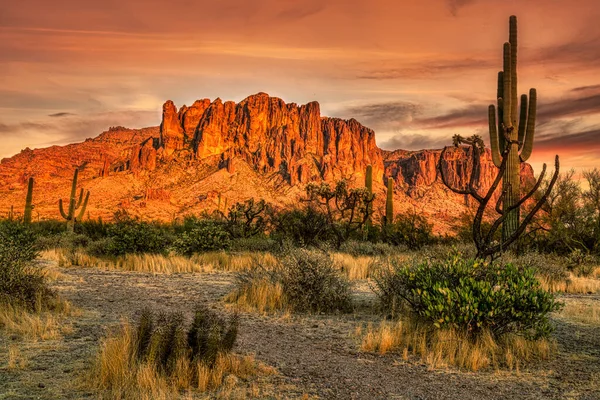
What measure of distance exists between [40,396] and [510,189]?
12.5 meters

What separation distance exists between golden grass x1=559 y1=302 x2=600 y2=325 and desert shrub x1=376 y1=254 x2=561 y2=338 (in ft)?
6.89

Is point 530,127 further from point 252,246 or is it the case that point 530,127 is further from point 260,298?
point 252,246

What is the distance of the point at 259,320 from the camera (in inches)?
349

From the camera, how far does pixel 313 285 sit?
9.93 metres

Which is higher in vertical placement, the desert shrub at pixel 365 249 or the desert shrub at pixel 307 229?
the desert shrub at pixel 307 229

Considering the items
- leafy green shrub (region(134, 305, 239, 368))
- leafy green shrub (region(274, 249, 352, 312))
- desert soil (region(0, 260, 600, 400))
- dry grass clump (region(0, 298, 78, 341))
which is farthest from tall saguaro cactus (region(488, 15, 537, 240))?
dry grass clump (region(0, 298, 78, 341))

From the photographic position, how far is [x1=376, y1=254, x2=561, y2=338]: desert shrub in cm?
681

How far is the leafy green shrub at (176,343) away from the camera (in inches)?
215

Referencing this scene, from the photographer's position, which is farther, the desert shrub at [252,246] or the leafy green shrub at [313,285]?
the desert shrub at [252,246]

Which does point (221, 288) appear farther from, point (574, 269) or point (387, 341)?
point (574, 269)

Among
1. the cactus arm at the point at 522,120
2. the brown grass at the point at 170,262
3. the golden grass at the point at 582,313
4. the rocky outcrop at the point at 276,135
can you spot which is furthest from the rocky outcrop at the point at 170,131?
the golden grass at the point at 582,313

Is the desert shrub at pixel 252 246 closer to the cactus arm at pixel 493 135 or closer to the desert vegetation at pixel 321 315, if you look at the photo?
A: the desert vegetation at pixel 321 315

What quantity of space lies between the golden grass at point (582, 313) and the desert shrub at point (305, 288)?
13.7 ft

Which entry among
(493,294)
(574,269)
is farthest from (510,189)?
(493,294)
